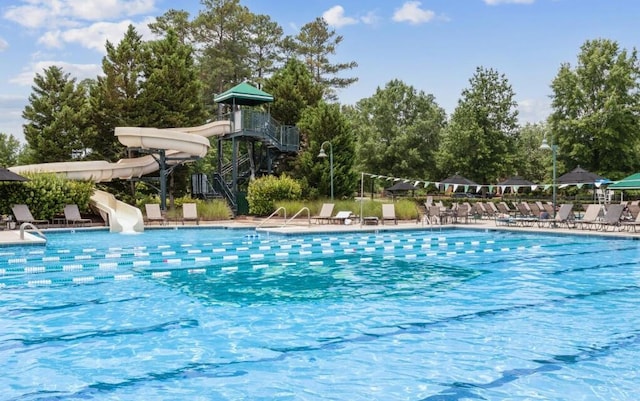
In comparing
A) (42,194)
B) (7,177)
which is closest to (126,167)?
(42,194)

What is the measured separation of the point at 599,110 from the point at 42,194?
33.1 metres

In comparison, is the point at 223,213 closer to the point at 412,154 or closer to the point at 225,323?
the point at 225,323

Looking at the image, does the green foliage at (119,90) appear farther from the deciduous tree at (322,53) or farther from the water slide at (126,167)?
the deciduous tree at (322,53)

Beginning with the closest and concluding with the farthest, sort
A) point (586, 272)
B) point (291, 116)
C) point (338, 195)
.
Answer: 1. point (586, 272)
2. point (338, 195)
3. point (291, 116)

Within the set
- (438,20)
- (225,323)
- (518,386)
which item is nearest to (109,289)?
(225,323)

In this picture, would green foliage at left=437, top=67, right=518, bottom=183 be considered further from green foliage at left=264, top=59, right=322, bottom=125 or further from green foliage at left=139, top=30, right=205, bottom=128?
green foliage at left=139, top=30, right=205, bottom=128

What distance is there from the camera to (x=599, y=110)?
120 feet

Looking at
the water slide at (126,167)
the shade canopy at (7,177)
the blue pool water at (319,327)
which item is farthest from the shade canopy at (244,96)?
the blue pool water at (319,327)

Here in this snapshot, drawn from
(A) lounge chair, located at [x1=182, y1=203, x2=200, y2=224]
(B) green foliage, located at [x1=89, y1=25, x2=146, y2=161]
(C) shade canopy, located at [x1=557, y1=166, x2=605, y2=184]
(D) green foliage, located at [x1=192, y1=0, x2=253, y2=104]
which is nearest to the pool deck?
(A) lounge chair, located at [x1=182, y1=203, x2=200, y2=224]

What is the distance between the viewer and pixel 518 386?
4.70 m

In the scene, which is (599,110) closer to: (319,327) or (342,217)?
(342,217)

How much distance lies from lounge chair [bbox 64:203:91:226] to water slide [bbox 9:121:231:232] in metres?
1.05

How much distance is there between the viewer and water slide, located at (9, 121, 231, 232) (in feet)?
69.1

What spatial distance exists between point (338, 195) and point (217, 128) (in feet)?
22.9
